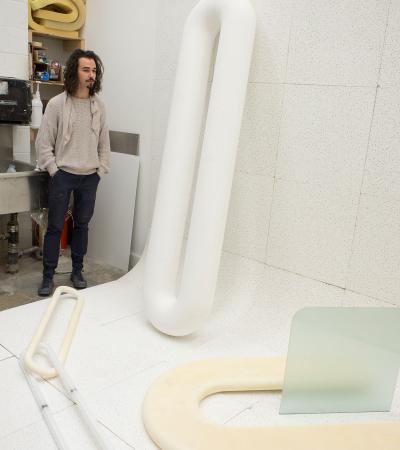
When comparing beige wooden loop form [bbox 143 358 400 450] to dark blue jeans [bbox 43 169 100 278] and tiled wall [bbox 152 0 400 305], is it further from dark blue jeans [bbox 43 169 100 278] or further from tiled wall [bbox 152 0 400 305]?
dark blue jeans [bbox 43 169 100 278]

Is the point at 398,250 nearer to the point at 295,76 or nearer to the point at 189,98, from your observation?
the point at 295,76

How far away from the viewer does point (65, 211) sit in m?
3.05

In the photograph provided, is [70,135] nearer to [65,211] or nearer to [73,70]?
[73,70]

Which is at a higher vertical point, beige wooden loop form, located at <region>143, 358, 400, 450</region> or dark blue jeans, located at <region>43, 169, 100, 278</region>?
dark blue jeans, located at <region>43, 169, 100, 278</region>

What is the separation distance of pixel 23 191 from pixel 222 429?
2.08 metres

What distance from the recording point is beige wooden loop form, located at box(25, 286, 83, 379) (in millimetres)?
1910

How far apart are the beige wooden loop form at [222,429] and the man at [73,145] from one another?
1.51m

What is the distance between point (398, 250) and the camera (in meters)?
2.01

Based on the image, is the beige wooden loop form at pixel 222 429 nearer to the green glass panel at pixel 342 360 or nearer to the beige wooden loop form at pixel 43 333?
the green glass panel at pixel 342 360

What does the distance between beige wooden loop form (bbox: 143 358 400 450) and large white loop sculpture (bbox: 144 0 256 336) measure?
39 cm

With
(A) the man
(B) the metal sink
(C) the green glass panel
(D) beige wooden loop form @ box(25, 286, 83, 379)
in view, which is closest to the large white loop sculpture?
(D) beige wooden loop form @ box(25, 286, 83, 379)

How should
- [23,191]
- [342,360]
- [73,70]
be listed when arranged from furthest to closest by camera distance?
[23,191]
[73,70]
[342,360]

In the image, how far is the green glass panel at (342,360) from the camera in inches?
69.1

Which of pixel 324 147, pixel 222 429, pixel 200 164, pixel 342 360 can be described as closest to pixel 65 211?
pixel 200 164
